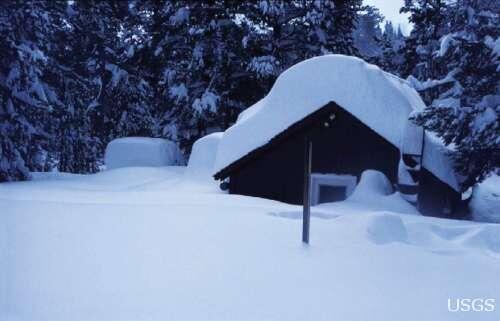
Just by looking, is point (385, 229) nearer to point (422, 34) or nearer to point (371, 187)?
point (371, 187)

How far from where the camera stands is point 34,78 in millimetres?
7270

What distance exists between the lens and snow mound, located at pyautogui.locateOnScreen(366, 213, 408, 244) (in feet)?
15.7

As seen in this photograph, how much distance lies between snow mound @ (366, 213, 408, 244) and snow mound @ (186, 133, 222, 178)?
9.78 meters

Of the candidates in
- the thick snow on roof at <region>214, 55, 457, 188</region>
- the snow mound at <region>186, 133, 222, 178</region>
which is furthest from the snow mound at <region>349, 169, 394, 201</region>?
the snow mound at <region>186, 133, 222, 178</region>

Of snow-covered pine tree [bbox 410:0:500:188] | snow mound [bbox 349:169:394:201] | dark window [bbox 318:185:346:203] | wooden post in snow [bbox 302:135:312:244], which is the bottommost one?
dark window [bbox 318:185:346:203]

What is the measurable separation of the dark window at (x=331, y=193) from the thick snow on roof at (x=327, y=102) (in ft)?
5.85

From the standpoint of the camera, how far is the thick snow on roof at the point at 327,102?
32.0 ft

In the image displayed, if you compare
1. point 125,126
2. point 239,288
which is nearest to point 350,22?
point 125,126

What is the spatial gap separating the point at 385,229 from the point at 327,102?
5.57 metres

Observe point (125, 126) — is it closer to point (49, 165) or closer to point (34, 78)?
point (49, 165)

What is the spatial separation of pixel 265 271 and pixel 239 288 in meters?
0.48

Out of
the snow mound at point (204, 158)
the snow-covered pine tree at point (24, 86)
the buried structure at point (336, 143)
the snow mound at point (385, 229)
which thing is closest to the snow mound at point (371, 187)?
the buried structure at point (336, 143)

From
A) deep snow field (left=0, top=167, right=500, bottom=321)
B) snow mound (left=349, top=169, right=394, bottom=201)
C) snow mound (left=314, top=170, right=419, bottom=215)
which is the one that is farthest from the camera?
snow mound (left=349, top=169, right=394, bottom=201)

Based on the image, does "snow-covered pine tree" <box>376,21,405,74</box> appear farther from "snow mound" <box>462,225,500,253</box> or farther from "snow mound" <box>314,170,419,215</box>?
"snow mound" <box>462,225,500,253</box>
